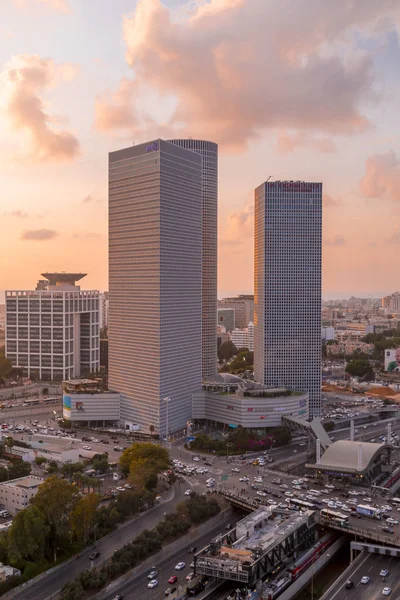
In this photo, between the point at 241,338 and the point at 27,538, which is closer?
the point at 27,538

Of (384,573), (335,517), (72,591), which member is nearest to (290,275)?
(335,517)

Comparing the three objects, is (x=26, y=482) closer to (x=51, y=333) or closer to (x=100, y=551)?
(x=100, y=551)

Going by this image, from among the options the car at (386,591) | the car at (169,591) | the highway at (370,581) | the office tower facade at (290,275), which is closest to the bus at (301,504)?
the highway at (370,581)

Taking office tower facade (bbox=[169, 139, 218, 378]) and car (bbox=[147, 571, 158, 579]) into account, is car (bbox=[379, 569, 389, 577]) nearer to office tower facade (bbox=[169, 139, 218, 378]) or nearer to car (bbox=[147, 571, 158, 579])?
car (bbox=[147, 571, 158, 579])

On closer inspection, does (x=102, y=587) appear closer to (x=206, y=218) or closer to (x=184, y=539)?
(x=184, y=539)

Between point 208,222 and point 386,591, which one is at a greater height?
point 208,222

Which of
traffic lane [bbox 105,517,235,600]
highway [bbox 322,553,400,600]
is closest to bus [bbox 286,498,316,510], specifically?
highway [bbox 322,553,400,600]

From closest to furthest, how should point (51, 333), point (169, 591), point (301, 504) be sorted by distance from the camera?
point (169, 591) < point (301, 504) < point (51, 333)

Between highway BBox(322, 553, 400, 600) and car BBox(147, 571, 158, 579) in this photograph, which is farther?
car BBox(147, 571, 158, 579)
